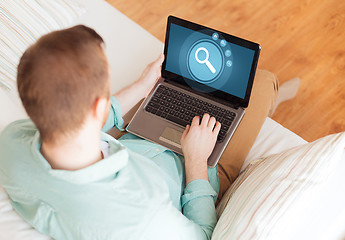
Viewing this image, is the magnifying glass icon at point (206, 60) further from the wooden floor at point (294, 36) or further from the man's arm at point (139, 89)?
the wooden floor at point (294, 36)

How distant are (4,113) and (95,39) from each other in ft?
2.51

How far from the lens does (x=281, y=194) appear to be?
3.05 feet

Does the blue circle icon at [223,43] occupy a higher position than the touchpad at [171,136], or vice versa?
the blue circle icon at [223,43]

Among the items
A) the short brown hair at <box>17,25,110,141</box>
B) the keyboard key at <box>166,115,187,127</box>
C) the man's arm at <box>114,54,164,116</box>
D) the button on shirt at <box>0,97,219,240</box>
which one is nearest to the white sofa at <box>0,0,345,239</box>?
the button on shirt at <box>0,97,219,240</box>

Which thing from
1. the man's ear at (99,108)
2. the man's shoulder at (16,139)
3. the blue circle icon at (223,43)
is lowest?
the man's shoulder at (16,139)

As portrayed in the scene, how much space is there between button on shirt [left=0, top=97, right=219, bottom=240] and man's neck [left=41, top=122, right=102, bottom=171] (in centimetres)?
2

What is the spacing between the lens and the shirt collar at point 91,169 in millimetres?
756

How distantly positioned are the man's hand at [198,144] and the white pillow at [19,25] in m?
0.73

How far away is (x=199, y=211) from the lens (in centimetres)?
107

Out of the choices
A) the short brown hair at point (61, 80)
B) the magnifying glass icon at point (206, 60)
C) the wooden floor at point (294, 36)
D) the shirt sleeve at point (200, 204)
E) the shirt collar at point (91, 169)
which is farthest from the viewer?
the wooden floor at point (294, 36)

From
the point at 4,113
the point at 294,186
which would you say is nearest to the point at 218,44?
the point at 294,186

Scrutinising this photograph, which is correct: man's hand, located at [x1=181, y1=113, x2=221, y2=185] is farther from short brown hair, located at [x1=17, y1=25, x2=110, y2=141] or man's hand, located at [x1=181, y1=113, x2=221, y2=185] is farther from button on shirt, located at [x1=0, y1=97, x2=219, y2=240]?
short brown hair, located at [x1=17, y1=25, x2=110, y2=141]

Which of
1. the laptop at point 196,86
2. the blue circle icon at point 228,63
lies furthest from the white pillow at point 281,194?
the blue circle icon at point 228,63

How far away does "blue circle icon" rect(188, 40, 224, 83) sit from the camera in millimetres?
1254
